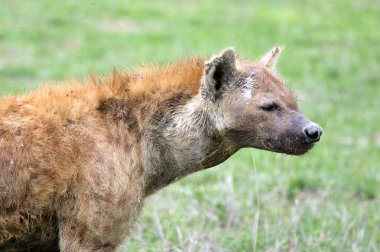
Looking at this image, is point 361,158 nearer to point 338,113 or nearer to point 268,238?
point 338,113

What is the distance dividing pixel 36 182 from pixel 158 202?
2895 mm

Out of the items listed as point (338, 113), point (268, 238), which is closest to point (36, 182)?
point (268, 238)

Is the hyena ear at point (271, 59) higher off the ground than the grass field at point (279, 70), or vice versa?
the hyena ear at point (271, 59)

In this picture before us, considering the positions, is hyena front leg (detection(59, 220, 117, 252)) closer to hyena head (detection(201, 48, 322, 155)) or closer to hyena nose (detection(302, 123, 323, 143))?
hyena head (detection(201, 48, 322, 155))

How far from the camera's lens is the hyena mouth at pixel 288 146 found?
4750 millimetres

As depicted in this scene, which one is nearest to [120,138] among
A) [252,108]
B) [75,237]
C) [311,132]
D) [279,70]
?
[75,237]

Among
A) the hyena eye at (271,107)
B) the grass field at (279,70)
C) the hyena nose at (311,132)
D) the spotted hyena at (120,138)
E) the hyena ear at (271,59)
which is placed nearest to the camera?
the spotted hyena at (120,138)

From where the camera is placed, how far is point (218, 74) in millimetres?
4816

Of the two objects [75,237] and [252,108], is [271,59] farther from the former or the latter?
[75,237]

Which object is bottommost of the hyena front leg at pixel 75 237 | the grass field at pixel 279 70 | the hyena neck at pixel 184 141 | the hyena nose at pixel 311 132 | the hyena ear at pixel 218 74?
the grass field at pixel 279 70

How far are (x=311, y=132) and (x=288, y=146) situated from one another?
0.60 feet

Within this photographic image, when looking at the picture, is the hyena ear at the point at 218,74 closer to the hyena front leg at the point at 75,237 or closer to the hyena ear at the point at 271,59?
the hyena ear at the point at 271,59

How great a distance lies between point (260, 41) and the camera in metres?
13.6

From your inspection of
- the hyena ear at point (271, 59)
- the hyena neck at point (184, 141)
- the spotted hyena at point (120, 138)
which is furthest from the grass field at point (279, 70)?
the hyena ear at point (271, 59)
